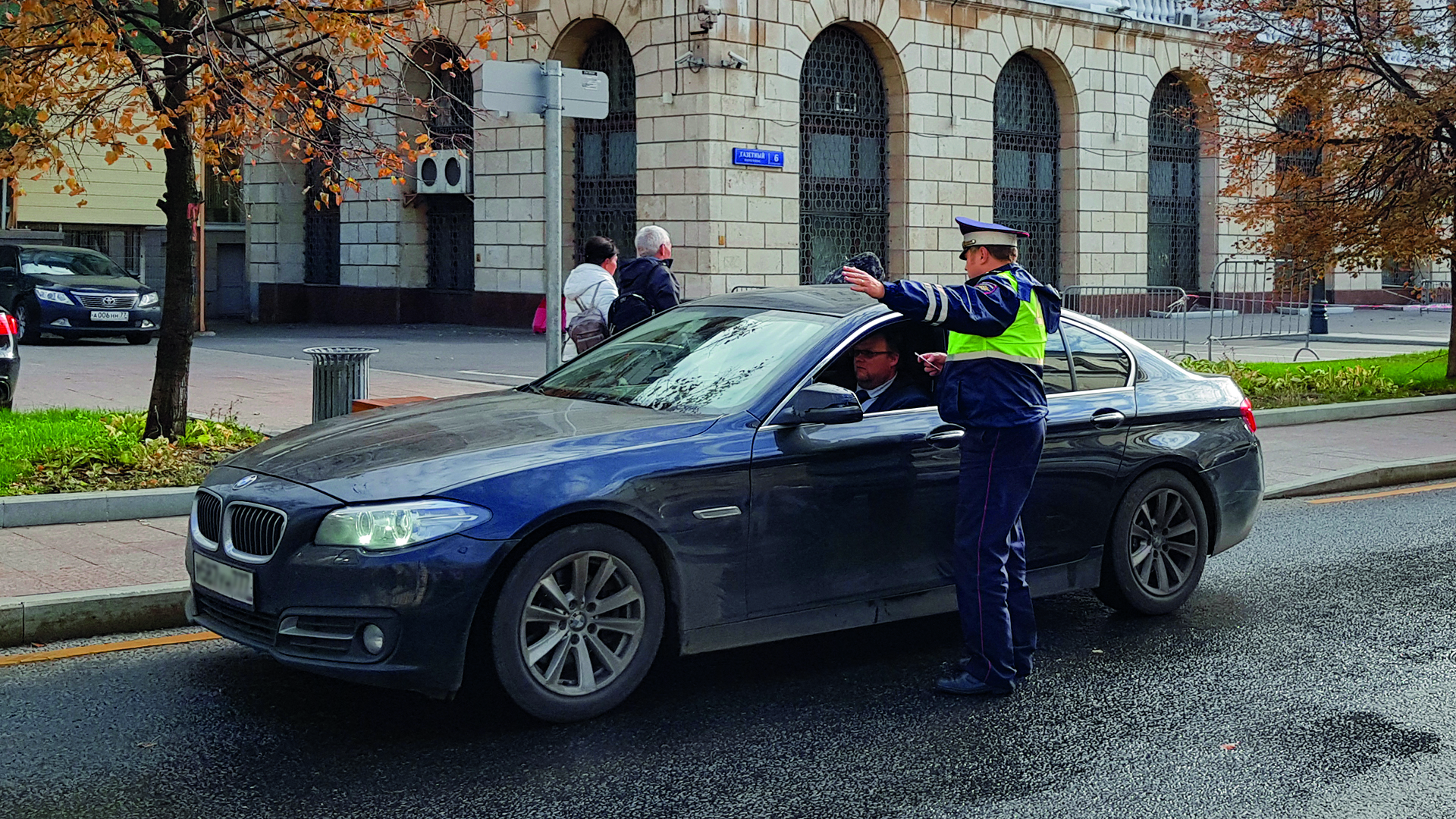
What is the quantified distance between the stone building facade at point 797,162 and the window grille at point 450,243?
42 millimetres

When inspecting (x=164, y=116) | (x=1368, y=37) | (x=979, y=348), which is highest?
(x=1368, y=37)

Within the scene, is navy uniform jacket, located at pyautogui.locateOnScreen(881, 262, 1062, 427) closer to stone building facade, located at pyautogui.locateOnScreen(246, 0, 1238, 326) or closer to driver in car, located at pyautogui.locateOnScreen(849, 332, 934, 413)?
driver in car, located at pyautogui.locateOnScreen(849, 332, 934, 413)

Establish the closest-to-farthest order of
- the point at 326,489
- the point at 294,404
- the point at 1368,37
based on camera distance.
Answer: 1. the point at 326,489
2. the point at 294,404
3. the point at 1368,37

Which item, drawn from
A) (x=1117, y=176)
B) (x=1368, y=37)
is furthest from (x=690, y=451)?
(x=1117, y=176)

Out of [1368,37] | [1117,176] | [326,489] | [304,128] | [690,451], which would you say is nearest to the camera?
[326,489]

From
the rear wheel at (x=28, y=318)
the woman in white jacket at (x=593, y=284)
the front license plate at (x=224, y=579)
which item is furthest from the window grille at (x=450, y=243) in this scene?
the front license plate at (x=224, y=579)

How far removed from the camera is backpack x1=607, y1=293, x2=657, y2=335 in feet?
31.6

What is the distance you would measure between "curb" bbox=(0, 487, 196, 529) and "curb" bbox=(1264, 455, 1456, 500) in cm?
698

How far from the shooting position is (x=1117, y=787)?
4738 millimetres

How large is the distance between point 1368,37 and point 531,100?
10354 mm

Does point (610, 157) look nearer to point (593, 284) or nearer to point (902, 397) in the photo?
point (593, 284)

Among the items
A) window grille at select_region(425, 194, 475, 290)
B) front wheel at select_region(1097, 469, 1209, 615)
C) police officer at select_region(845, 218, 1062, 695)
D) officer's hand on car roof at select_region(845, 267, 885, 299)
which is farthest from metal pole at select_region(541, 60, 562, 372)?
window grille at select_region(425, 194, 475, 290)

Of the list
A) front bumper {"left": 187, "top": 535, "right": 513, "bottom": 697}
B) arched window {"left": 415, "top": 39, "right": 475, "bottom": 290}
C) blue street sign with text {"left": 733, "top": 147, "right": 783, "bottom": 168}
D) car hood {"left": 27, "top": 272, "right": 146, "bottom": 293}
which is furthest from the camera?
arched window {"left": 415, "top": 39, "right": 475, "bottom": 290}

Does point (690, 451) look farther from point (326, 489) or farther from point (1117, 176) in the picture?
point (1117, 176)
